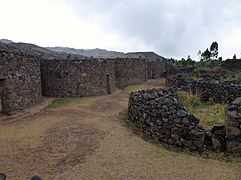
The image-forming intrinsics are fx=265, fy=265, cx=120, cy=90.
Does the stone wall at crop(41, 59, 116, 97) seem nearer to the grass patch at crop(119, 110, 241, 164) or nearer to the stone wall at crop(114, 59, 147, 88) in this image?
the stone wall at crop(114, 59, 147, 88)

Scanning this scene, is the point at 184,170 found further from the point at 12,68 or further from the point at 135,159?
the point at 12,68

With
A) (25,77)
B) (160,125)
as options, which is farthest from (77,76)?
(160,125)

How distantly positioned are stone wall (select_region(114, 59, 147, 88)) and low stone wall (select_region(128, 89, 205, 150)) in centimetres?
1604

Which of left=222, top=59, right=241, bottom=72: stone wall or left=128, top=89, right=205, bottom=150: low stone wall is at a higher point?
left=222, top=59, right=241, bottom=72: stone wall

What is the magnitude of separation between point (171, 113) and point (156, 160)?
1762 mm

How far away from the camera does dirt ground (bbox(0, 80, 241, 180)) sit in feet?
19.1

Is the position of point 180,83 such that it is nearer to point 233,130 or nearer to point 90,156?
point 233,130

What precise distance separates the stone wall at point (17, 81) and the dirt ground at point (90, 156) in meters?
1.75

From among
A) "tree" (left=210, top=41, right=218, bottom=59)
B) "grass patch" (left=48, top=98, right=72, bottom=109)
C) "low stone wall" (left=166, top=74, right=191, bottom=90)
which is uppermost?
"tree" (left=210, top=41, right=218, bottom=59)

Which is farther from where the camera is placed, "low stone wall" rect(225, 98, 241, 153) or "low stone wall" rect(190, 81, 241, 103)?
"low stone wall" rect(190, 81, 241, 103)

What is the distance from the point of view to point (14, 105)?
40.3 ft

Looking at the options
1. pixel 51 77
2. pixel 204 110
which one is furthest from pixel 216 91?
pixel 51 77

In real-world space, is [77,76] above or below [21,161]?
above

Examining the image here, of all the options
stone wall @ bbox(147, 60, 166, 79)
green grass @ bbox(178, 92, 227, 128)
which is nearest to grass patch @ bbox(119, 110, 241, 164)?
green grass @ bbox(178, 92, 227, 128)
